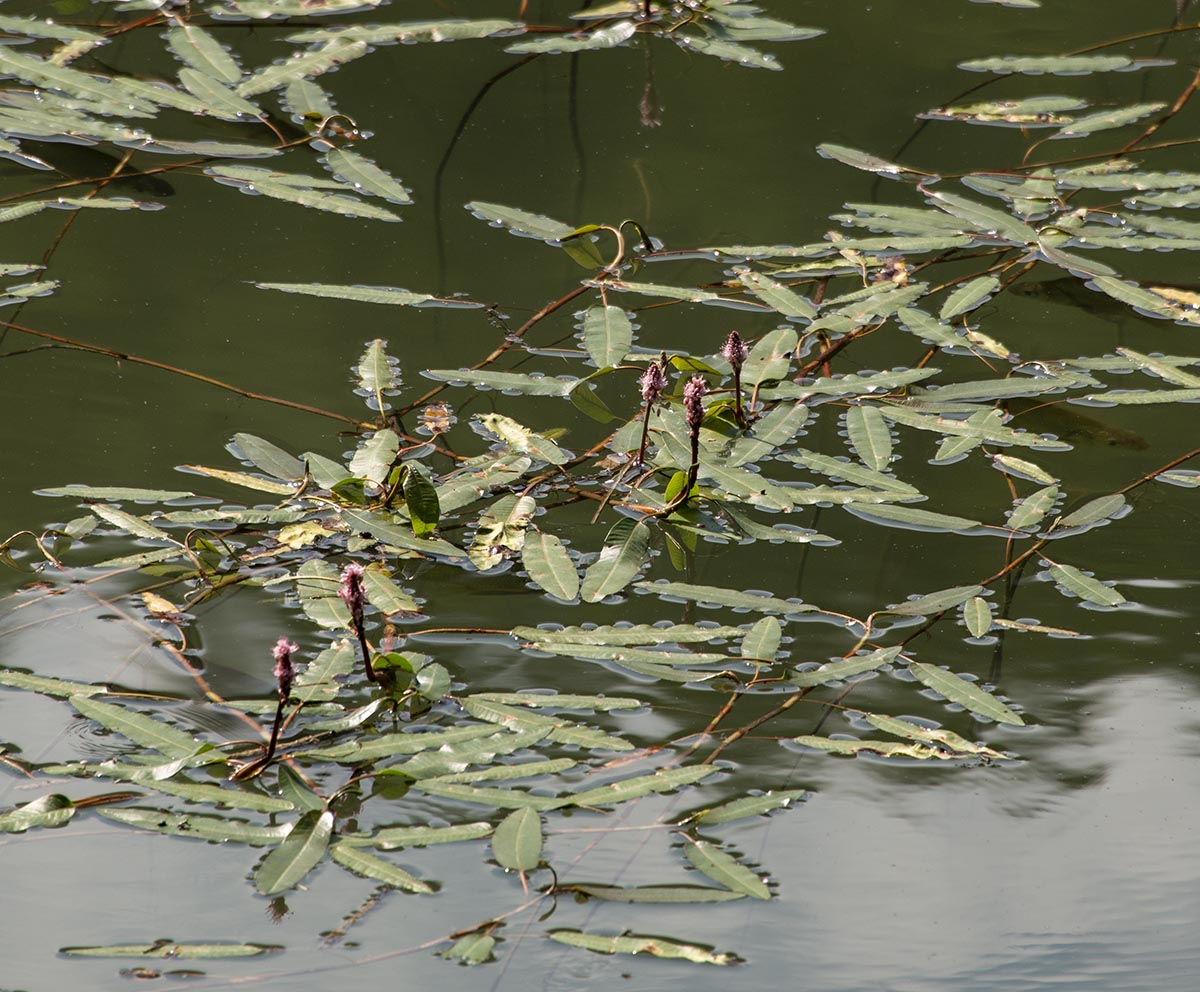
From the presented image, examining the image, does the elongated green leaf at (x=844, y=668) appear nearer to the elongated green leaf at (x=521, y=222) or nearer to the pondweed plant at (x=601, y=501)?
the pondweed plant at (x=601, y=501)

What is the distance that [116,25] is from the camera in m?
2.58

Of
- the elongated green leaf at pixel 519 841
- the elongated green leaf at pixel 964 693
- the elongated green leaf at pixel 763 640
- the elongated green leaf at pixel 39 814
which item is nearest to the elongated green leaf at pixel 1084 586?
the elongated green leaf at pixel 964 693

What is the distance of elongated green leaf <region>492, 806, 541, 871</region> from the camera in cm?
112

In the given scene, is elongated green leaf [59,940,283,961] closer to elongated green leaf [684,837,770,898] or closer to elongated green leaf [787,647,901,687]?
elongated green leaf [684,837,770,898]

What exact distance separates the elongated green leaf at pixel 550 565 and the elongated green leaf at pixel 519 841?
1.08 ft

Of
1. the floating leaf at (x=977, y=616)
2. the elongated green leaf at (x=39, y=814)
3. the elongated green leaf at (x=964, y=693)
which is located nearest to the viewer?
the elongated green leaf at (x=39, y=814)

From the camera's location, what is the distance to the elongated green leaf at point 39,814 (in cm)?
116

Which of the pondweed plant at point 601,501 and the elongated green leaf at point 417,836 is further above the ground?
the pondweed plant at point 601,501

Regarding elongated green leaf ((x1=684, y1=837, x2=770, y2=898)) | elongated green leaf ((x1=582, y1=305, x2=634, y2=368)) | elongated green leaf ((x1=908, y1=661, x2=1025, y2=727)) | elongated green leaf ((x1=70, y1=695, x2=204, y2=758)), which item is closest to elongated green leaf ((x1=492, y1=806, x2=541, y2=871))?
elongated green leaf ((x1=684, y1=837, x2=770, y2=898))

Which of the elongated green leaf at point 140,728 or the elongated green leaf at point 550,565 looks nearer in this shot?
the elongated green leaf at point 140,728

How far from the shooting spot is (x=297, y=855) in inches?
44.6

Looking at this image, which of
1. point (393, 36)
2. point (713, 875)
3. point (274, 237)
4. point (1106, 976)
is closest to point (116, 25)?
point (393, 36)

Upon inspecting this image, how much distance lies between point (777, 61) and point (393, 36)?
→ 2.36ft

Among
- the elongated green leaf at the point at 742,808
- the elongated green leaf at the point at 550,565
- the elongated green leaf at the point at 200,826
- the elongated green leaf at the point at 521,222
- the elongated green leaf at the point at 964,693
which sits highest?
the elongated green leaf at the point at 521,222
